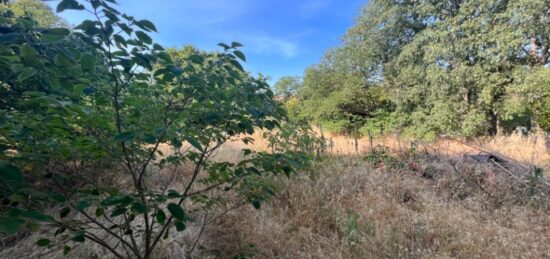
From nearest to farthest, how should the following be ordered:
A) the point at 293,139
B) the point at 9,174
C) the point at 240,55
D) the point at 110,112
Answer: the point at 9,174 → the point at 240,55 → the point at 110,112 → the point at 293,139

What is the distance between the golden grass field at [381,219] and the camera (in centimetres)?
192

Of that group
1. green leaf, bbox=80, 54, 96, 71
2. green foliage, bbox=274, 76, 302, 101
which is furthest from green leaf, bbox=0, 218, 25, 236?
green foliage, bbox=274, 76, 302, 101

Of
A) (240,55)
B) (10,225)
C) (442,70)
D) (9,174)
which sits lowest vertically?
(10,225)

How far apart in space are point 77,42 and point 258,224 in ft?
6.19

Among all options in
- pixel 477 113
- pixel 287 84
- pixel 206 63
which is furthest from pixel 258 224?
pixel 287 84

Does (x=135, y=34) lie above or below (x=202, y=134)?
above

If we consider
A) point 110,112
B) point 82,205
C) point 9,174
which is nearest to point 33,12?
point 110,112

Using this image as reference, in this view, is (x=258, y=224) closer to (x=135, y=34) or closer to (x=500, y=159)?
(x=135, y=34)

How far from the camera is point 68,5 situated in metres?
0.69

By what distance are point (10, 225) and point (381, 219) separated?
2397 mm

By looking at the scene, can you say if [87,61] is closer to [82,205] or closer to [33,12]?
[82,205]

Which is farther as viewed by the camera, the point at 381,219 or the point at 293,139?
the point at 293,139

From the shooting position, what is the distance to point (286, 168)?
111 cm

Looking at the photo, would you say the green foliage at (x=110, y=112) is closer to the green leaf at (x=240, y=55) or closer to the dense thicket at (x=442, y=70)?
the green leaf at (x=240, y=55)
